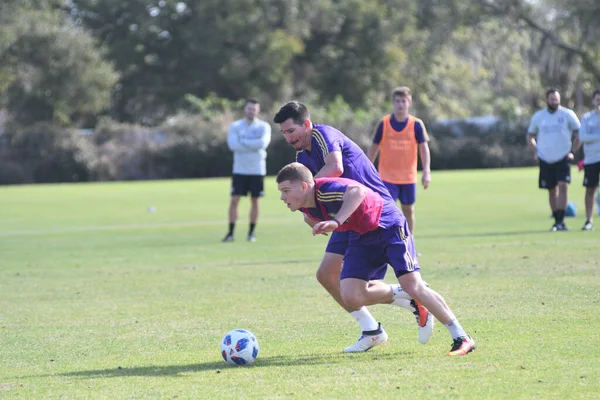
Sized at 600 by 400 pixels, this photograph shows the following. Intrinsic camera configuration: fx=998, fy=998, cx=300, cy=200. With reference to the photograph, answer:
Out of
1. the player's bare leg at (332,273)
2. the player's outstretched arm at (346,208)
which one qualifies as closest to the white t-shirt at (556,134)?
the player's bare leg at (332,273)

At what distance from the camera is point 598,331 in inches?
305

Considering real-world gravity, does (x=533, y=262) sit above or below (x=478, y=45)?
below

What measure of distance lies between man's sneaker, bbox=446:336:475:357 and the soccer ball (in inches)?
54.3

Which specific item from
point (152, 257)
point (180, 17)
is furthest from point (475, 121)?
point (152, 257)

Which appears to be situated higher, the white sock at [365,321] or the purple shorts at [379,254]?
the purple shorts at [379,254]

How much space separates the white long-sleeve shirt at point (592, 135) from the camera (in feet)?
53.3

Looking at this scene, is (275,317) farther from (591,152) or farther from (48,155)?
(48,155)

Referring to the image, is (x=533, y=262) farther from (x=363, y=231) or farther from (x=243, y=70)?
(x=243, y=70)

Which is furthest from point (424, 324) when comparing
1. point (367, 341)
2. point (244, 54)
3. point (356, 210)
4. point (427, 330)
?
point (244, 54)

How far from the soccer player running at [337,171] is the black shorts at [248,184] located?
8.80 m

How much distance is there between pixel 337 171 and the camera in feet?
24.4

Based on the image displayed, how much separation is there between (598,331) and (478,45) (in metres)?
67.9

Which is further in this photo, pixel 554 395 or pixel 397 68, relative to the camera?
pixel 397 68

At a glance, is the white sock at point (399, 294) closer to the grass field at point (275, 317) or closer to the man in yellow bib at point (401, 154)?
the grass field at point (275, 317)
